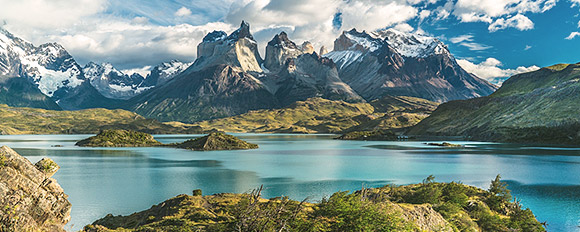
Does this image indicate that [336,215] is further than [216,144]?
No

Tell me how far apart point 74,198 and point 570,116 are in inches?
8813

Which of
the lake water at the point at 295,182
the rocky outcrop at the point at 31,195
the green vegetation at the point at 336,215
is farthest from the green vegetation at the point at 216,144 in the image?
the rocky outcrop at the point at 31,195

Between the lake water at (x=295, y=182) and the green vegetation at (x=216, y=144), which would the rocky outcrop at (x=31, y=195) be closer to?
the lake water at (x=295, y=182)

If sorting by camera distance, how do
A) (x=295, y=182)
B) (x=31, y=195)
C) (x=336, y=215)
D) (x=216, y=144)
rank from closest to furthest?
(x=31, y=195), (x=336, y=215), (x=295, y=182), (x=216, y=144)

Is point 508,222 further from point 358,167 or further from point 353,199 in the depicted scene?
point 358,167

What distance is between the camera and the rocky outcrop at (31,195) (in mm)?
17938

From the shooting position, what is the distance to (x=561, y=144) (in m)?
190

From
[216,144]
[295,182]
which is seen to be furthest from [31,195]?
[216,144]

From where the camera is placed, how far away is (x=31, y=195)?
65.2ft

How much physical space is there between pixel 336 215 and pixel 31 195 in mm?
15766

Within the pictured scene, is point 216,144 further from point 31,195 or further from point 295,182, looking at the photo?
point 31,195

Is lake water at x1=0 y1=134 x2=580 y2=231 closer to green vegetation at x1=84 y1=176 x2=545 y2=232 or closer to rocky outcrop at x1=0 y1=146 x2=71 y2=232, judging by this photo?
green vegetation at x1=84 y1=176 x2=545 y2=232

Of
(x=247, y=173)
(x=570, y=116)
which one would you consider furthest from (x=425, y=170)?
(x=570, y=116)

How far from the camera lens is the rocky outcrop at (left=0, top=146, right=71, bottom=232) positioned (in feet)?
58.9
